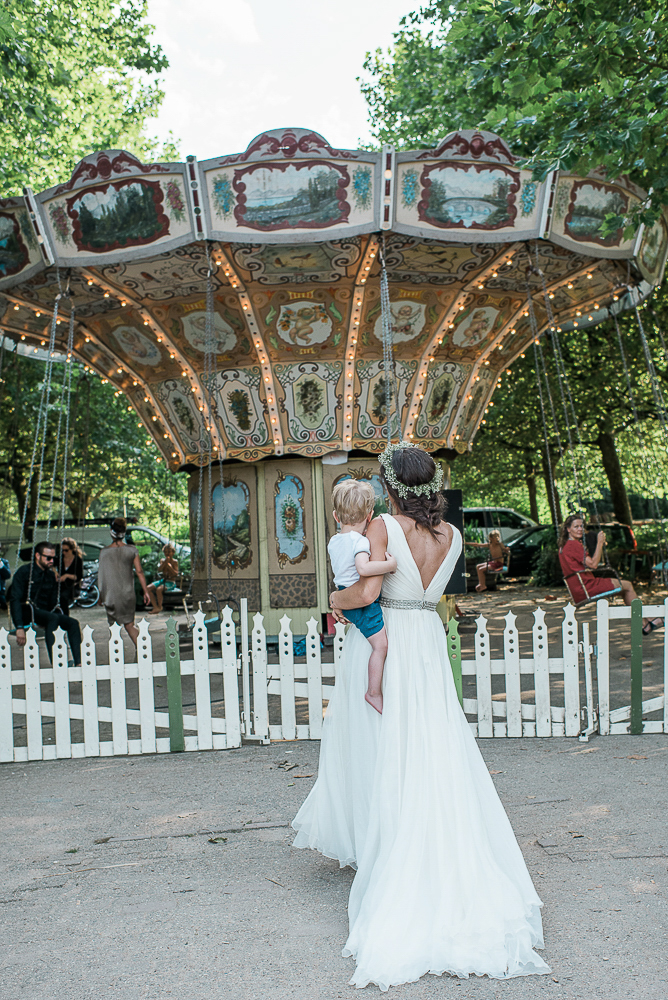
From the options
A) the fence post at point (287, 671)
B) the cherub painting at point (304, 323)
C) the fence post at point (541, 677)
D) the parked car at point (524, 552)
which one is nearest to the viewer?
the fence post at point (541, 677)

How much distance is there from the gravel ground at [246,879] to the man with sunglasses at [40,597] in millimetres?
2965

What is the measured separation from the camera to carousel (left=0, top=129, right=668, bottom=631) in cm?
807

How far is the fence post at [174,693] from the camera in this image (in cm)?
629

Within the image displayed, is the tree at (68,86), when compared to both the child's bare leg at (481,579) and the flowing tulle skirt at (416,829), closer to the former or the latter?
the flowing tulle skirt at (416,829)

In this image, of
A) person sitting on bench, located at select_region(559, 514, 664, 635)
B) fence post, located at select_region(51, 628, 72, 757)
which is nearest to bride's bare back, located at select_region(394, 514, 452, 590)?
fence post, located at select_region(51, 628, 72, 757)

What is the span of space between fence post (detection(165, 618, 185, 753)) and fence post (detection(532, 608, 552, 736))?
2.59 meters

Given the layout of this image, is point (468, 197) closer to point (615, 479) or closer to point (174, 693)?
point (174, 693)

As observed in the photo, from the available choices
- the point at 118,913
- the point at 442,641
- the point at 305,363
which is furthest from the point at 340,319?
the point at 118,913

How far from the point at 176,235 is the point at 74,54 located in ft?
36.6

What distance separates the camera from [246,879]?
3.98 metres

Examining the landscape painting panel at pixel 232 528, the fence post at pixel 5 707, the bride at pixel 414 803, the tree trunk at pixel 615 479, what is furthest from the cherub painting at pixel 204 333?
the tree trunk at pixel 615 479

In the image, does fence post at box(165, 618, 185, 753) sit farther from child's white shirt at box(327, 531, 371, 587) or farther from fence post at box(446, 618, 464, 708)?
child's white shirt at box(327, 531, 371, 587)

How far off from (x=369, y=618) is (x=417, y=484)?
604 millimetres

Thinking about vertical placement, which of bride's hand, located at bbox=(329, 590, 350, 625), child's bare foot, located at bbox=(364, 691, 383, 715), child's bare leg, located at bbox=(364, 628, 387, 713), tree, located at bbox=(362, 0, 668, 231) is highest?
tree, located at bbox=(362, 0, 668, 231)
